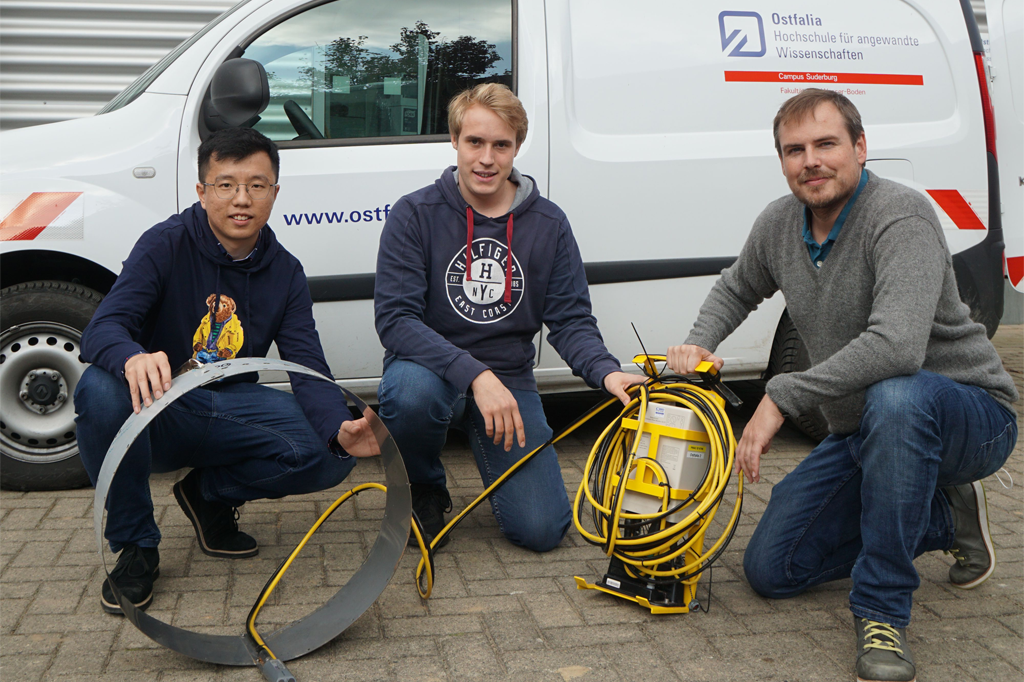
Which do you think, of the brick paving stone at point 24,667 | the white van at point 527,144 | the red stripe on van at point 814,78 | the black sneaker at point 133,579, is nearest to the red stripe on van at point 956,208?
the white van at point 527,144

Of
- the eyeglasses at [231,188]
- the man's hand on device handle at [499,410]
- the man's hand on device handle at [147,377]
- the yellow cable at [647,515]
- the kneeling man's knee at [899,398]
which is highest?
the eyeglasses at [231,188]

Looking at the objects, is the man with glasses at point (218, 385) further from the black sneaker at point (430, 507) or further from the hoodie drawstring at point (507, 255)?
the hoodie drawstring at point (507, 255)

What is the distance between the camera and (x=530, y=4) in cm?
347

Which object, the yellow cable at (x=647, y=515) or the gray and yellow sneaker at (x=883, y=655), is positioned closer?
the gray and yellow sneaker at (x=883, y=655)

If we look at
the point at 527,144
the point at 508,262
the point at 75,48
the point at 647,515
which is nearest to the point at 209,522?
the point at 508,262

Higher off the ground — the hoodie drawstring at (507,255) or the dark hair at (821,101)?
the dark hair at (821,101)

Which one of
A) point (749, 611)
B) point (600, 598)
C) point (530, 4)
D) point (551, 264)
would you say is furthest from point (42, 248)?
point (749, 611)

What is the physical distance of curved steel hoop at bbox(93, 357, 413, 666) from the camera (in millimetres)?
1960

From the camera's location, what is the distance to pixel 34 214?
312 centimetres

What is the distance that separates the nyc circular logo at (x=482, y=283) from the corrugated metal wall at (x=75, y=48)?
4384 millimetres

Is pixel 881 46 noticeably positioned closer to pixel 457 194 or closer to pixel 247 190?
pixel 457 194

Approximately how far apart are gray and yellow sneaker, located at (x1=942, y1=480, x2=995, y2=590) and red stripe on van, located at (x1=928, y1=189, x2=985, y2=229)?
4.94 ft

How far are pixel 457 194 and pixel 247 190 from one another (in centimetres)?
65

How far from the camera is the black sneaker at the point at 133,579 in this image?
234 cm
